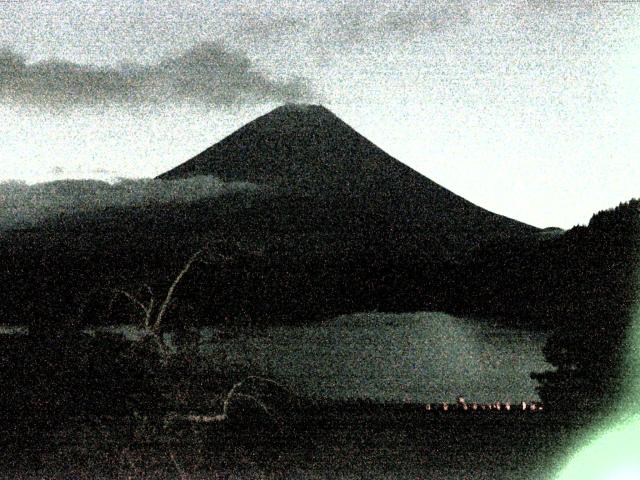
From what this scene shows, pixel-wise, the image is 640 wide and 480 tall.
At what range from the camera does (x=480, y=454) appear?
30.8ft

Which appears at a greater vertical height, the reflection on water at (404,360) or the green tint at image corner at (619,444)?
the green tint at image corner at (619,444)

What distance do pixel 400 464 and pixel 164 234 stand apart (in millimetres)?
90271

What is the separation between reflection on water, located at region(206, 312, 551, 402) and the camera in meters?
23.9

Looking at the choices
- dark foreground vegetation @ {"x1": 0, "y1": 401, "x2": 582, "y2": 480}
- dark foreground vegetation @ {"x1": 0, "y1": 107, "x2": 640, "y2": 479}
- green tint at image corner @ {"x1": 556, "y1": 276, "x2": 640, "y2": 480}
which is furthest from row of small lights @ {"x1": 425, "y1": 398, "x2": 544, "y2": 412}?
green tint at image corner @ {"x1": 556, "y1": 276, "x2": 640, "y2": 480}

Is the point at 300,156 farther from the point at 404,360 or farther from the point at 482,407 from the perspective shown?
the point at 482,407

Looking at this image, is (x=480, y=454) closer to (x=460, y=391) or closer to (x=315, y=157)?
(x=460, y=391)

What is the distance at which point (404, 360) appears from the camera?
35.1 meters

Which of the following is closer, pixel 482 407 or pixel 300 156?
pixel 482 407

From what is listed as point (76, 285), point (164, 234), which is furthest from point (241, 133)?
point (76, 285)

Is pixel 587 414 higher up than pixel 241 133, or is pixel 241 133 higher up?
pixel 241 133

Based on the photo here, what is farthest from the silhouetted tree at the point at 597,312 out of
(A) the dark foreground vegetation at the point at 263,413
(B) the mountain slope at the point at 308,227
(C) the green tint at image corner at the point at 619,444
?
(B) the mountain slope at the point at 308,227

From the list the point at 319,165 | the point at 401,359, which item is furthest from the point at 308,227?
the point at 401,359

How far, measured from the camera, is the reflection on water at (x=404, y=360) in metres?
23.9

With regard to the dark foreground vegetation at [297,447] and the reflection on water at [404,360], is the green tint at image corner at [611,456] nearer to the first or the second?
the dark foreground vegetation at [297,447]
